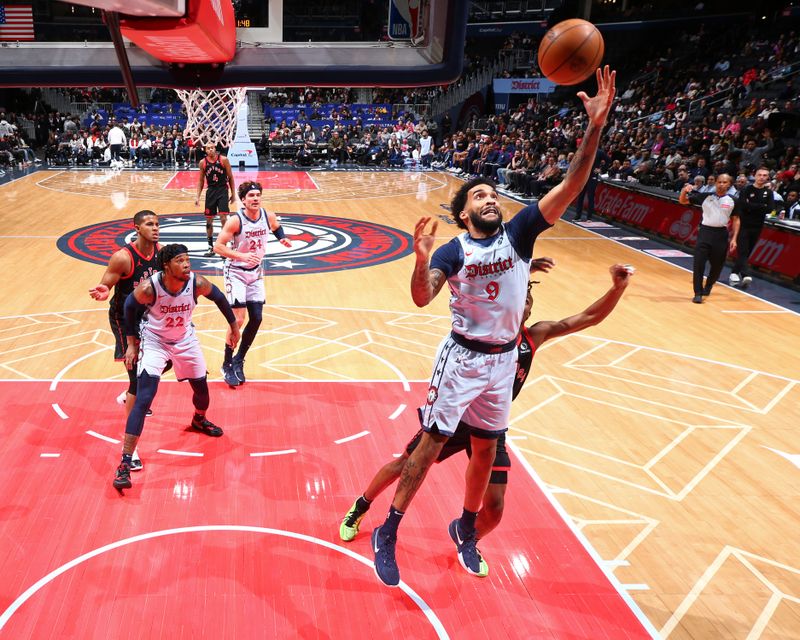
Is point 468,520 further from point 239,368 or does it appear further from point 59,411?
point 59,411

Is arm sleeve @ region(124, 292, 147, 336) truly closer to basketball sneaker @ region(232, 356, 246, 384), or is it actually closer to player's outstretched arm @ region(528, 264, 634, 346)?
basketball sneaker @ region(232, 356, 246, 384)

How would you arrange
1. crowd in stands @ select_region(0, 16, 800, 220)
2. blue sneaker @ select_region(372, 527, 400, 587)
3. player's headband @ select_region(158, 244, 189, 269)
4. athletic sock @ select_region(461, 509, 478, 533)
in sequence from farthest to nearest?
crowd in stands @ select_region(0, 16, 800, 220) < player's headband @ select_region(158, 244, 189, 269) < athletic sock @ select_region(461, 509, 478, 533) < blue sneaker @ select_region(372, 527, 400, 587)

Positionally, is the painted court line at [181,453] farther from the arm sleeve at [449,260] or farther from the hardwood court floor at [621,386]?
the arm sleeve at [449,260]

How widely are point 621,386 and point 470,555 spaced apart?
3341 millimetres

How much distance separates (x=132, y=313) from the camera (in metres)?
4.71

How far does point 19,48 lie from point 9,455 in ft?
9.70

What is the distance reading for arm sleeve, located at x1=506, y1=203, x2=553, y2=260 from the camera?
3.31m

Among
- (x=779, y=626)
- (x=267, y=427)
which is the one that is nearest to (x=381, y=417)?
(x=267, y=427)

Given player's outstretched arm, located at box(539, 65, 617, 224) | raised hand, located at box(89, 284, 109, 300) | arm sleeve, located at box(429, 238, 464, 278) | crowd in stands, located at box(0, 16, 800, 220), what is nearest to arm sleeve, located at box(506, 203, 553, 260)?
player's outstretched arm, located at box(539, 65, 617, 224)

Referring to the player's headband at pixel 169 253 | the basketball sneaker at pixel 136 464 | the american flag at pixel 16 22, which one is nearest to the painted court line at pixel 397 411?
the basketball sneaker at pixel 136 464

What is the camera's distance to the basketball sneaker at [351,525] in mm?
4152

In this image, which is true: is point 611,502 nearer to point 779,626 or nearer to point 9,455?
Answer: point 779,626

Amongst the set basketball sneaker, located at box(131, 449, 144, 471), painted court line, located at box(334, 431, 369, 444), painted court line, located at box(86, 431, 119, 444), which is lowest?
painted court line, located at box(86, 431, 119, 444)

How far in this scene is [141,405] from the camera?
15.2ft
